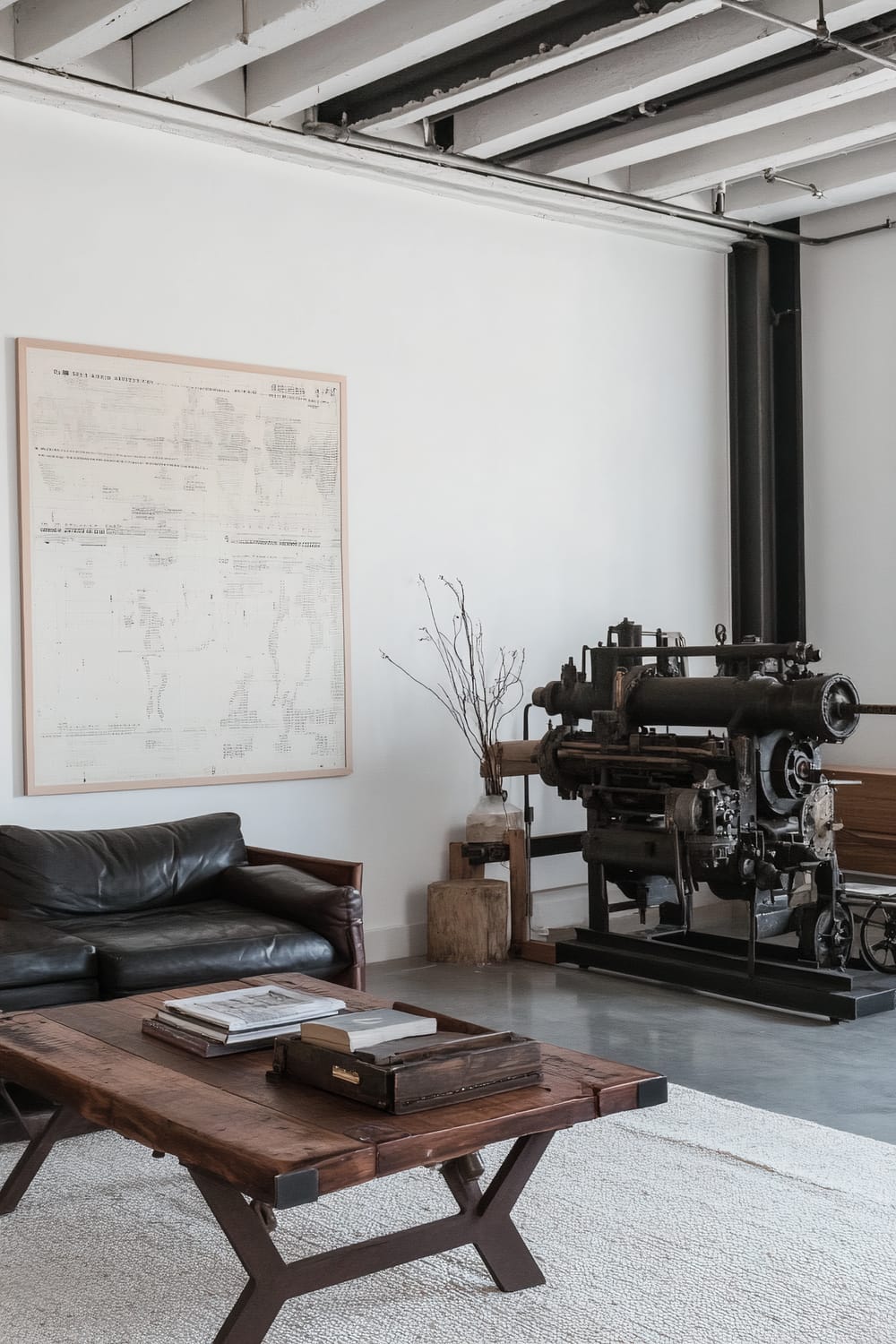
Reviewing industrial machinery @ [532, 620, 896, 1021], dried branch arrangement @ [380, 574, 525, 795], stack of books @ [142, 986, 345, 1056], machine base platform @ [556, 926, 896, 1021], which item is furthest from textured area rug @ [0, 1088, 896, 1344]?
dried branch arrangement @ [380, 574, 525, 795]

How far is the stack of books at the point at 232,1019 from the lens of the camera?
307 centimetres

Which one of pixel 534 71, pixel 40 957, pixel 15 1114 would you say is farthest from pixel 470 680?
pixel 15 1114

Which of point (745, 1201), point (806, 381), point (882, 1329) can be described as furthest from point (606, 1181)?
point (806, 381)

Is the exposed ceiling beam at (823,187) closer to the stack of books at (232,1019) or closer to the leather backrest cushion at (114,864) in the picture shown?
the leather backrest cushion at (114,864)

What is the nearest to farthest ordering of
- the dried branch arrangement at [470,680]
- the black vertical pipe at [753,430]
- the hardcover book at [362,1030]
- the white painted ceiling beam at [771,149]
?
the hardcover book at [362,1030]
the white painted ceiling beam at [771,149]
the dried branch arrangement at [470,680]
the black vertical pipe at [753,430]

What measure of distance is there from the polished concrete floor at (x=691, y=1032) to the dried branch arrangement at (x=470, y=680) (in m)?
0.99

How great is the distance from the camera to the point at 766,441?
7.76 m

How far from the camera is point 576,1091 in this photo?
2.79 meters

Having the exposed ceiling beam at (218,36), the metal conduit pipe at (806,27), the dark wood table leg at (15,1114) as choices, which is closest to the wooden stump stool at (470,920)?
the dark wood table leg at (15,1114)

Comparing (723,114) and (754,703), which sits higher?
(723,114)

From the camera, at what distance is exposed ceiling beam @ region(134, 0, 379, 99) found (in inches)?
192

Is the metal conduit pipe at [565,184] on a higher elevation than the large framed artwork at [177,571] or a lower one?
higher

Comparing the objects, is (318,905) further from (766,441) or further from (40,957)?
(766,441)

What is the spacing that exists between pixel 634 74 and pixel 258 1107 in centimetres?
442
